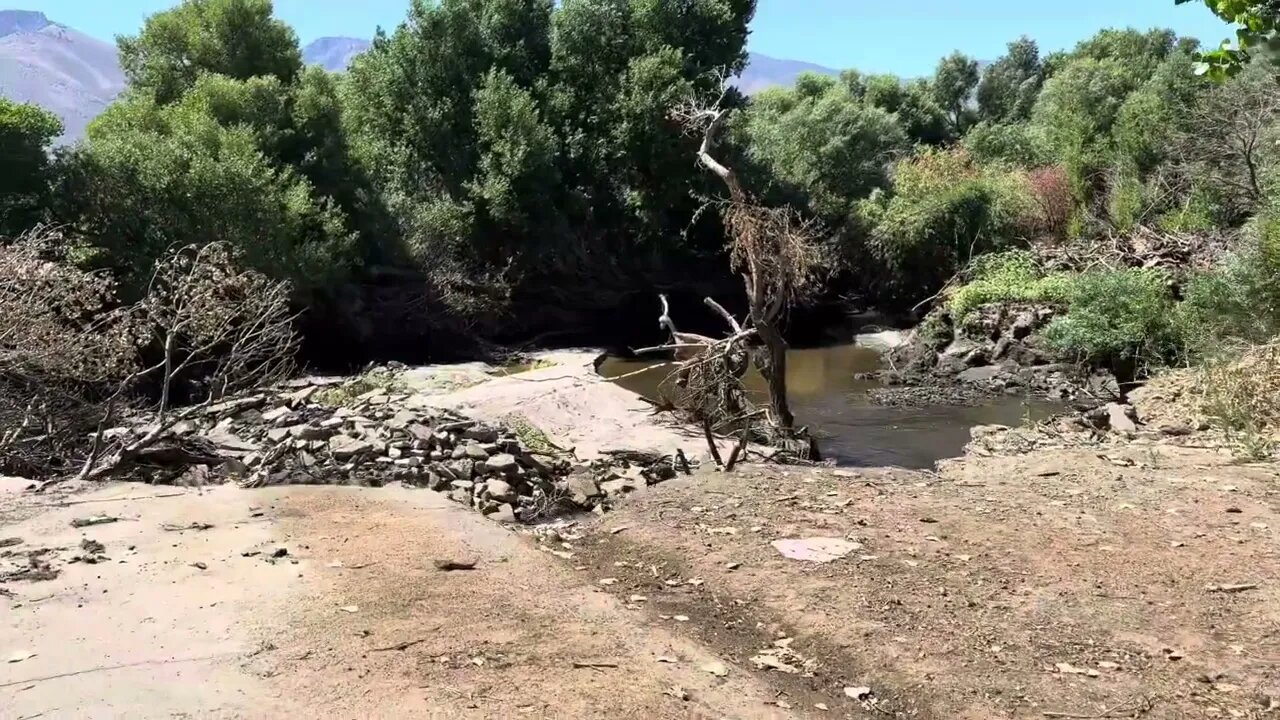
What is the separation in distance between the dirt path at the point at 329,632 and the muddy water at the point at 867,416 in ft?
23.9

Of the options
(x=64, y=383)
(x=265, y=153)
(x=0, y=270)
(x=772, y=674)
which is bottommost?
(x=772, y=674)

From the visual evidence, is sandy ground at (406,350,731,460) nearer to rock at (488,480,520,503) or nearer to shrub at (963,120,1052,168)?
rock at (488,480,520,503)

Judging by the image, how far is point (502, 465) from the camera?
30.0 feet

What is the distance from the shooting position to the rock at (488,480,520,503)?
8.49 meters

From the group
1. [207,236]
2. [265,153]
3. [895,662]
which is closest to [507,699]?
[895,662]

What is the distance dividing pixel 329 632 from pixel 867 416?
11982mm

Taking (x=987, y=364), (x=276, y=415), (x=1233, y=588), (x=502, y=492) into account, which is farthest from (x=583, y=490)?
(x=987, y=364)

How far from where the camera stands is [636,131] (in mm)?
24109

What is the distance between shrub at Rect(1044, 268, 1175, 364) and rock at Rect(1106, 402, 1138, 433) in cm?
360

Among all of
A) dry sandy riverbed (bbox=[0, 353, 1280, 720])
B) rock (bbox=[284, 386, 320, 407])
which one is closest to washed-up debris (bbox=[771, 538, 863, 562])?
dry sandy riverbed (bbox=[0, 353, 1280, 720])

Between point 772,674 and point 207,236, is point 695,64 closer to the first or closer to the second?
point 207,236

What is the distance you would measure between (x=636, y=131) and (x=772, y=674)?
20.7 meters

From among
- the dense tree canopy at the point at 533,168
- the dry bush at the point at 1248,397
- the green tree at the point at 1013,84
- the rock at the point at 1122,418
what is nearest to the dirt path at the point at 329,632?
the dry bush at the point at 1248,397

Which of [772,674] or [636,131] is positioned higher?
[636,131]
